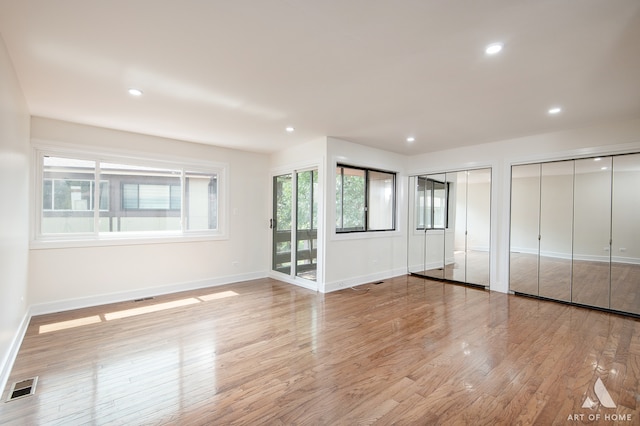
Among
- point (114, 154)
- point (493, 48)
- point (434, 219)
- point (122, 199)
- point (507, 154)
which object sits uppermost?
point (493, 48)

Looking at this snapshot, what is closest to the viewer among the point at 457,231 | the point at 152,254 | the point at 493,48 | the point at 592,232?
the point at 493,48

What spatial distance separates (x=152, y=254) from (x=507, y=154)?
6413 millimetres

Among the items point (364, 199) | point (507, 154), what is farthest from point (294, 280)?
point (507, 154)

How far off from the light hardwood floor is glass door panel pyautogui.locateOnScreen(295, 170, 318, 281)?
118cm

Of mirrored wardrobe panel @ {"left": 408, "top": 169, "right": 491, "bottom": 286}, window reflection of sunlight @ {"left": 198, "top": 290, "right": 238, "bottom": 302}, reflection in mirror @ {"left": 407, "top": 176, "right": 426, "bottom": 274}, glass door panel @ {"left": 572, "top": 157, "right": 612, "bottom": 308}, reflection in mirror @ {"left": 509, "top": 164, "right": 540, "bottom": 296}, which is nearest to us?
glass door panel @ {"left": 572, "top": 157, "right": 612, "bottom": 308}

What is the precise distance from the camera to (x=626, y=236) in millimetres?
4016

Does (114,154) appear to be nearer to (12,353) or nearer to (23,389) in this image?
(12,353)

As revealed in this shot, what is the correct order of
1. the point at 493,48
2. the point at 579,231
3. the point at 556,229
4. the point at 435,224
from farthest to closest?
the point at 435,224
the point at 556,229
the point at 579,231
the point at 493,48

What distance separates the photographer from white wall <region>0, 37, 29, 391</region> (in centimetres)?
231

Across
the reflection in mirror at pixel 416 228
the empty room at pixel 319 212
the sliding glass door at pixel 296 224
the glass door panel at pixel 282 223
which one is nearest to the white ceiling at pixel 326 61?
the empty room at pixel 319 212

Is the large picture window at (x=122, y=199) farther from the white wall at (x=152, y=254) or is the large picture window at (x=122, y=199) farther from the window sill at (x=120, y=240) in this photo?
the white wall at (x=152, y=254)

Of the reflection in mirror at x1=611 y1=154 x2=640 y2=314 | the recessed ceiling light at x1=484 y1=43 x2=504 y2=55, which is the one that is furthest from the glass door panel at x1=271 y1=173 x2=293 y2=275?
the reflection in mirror at x1=611 y1=154 x2=640 y2=314

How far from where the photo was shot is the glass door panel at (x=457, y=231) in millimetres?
5785

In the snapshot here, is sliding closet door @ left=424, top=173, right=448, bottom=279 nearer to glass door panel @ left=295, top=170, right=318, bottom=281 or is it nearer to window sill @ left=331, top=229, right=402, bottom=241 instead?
window sill @ left=331, top=229, right=402, bottom=241
